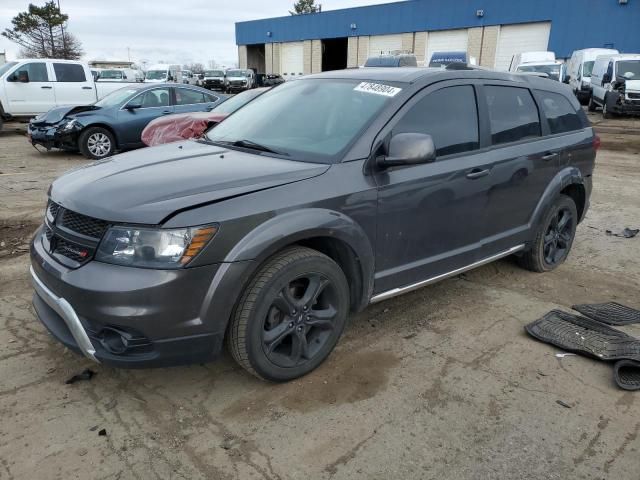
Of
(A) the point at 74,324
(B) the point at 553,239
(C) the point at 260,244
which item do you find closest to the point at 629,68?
(B) the point at 553,239

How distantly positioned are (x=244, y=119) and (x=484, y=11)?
34.7 metres

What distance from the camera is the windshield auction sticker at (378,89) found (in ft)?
11.0

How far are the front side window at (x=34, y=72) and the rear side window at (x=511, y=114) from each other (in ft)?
46.5

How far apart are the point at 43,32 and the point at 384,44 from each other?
3037 cm

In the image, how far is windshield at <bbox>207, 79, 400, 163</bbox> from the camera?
10.6 feet

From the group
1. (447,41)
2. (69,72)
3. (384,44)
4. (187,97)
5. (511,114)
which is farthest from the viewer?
(384,44)

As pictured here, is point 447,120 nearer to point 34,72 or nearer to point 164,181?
point 164,181

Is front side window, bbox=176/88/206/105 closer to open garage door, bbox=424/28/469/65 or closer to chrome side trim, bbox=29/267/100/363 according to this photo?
chrome side trim, bbox=29/267/100/363

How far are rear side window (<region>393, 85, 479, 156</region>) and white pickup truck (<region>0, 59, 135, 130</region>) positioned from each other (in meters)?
13.9

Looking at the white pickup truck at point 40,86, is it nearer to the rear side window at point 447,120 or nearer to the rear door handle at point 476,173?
the rear side window at point 447,120

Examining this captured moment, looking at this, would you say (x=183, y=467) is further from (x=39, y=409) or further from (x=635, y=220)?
(x=635, y=220)

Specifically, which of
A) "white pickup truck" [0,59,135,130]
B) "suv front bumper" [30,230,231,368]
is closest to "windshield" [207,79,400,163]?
"suv front bumper" [30,230,231,368]

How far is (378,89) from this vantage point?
343 centimetres

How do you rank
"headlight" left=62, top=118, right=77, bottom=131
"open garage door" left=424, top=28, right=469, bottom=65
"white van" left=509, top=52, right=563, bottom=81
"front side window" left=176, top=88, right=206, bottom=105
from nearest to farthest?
"headlight" left=62, top=118, right=77, bottom=131
"front side window" left=176, top=88, right=206, bottom=105
"white van" left=509, top=52, right=563, bottom=81
"open garage door" left=424, top=28, right=469, bottom=65
